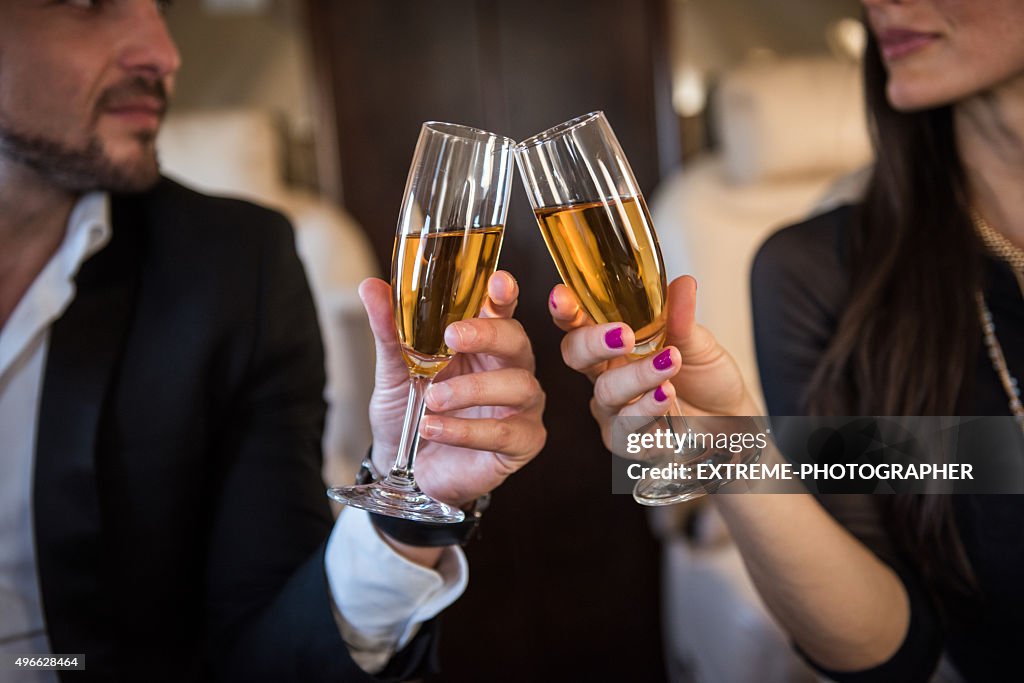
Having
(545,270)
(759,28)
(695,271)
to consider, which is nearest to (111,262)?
(695,271)

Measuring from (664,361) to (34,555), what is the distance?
2.54 ft

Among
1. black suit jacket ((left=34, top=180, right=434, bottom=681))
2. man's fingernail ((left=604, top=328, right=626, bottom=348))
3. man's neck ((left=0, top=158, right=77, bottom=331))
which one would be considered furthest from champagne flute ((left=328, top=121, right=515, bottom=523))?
man's neck ((left=0, top=158, right=77, bottom=331))

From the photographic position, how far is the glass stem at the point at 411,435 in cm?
80

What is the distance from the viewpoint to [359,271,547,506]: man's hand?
76 centimetres

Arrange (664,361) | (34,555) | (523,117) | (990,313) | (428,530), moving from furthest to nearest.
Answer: (523,117)
(990,313)
(34,555)
(428,530)
(664,361)

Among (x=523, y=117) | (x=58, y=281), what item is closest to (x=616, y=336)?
(x=58, y=281)

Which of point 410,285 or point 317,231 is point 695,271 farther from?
point 410,285

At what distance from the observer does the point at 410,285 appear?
0.75 meters

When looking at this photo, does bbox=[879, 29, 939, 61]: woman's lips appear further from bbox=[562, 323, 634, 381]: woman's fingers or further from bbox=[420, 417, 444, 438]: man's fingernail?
bbox=[420, 417, 444, 438]: man's fingernail

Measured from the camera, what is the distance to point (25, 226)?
3.82ft

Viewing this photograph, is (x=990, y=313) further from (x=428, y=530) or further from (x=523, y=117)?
(x=523, y=117)

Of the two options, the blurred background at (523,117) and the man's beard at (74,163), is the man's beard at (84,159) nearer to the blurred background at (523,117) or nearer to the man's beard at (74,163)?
the man's beard at (74,163)

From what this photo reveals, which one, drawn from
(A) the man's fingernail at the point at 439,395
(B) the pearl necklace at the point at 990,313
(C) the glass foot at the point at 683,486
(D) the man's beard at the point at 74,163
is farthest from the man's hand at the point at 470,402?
(B) the pearl necklace at the point at 990,313

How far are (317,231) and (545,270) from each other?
0.67 m
